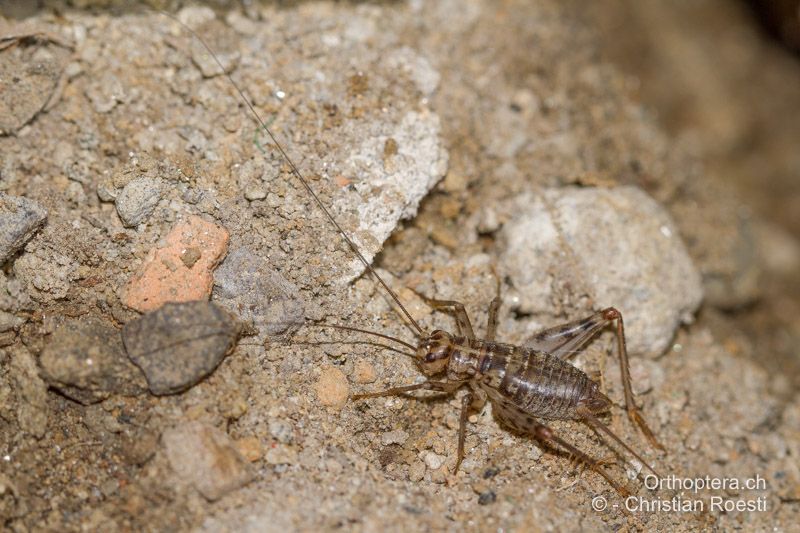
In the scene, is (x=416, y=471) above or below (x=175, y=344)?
below

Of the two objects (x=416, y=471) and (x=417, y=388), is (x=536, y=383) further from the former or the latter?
(x=416, y=471)

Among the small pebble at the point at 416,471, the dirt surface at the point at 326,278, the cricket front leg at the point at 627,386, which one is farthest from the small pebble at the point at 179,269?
the cricket front leg at the point at 627,386

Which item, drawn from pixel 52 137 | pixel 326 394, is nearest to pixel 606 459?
pixel 326 394

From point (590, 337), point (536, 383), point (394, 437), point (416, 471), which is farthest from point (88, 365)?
point (590, 337)

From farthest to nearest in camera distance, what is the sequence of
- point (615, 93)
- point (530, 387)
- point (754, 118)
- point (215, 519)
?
point (754, 118)
point (615, 93)
point (530, 387)
point (215, 519)

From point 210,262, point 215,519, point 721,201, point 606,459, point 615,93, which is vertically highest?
point 615,93

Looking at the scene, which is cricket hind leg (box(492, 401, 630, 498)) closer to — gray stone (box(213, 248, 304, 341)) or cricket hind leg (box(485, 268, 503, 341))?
cricket hind leg (box(485, 268, 503, 341))

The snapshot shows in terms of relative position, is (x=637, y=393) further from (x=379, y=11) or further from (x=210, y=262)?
(x=379, y=11)

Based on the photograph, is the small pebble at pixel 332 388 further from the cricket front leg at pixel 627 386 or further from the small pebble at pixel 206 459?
the cricket front leg at pixel 627 386
